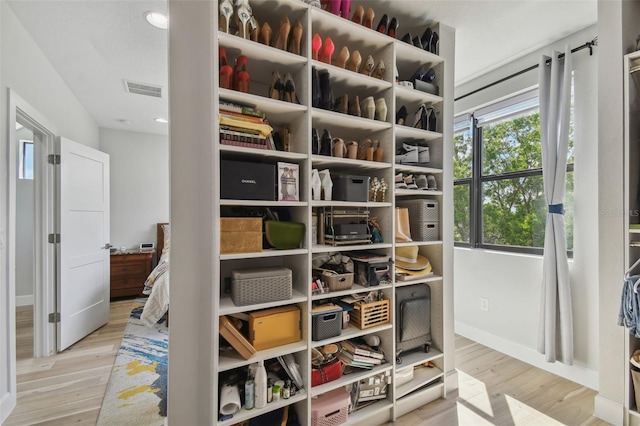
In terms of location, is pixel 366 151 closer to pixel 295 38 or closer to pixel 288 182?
pixel 288 182

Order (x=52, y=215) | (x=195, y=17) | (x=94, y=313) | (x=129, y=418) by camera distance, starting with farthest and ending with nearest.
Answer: (x=94, y=313) < (x=52, y=215) < (x=129, y=418) < (x=195, y=17)

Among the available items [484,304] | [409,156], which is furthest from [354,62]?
[484,304]

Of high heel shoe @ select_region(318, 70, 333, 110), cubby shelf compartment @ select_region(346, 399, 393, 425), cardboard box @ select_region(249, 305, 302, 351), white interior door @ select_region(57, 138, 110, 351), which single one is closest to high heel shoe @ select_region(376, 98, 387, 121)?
high heel shoe @ select_region(318, 70, 333, 110)

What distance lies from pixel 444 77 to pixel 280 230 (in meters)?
1.59

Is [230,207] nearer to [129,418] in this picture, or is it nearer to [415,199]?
[415,199]

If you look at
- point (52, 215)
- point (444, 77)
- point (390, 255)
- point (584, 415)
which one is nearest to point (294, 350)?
point (390, 255)

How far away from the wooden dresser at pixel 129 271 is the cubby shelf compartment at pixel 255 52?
3745 millimetres

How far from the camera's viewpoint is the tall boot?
1.89 metres

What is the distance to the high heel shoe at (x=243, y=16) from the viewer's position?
133cm

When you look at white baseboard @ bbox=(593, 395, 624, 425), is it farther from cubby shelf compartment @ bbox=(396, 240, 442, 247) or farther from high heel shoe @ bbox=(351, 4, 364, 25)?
high heel shoe @ bbox=(351, 4, 364, 25)

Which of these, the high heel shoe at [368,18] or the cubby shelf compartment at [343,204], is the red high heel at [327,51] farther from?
the cubby shelf compartment at [343,204]

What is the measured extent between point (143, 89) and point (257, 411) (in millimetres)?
3173

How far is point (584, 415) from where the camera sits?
1748mm

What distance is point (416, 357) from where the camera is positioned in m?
1.94
